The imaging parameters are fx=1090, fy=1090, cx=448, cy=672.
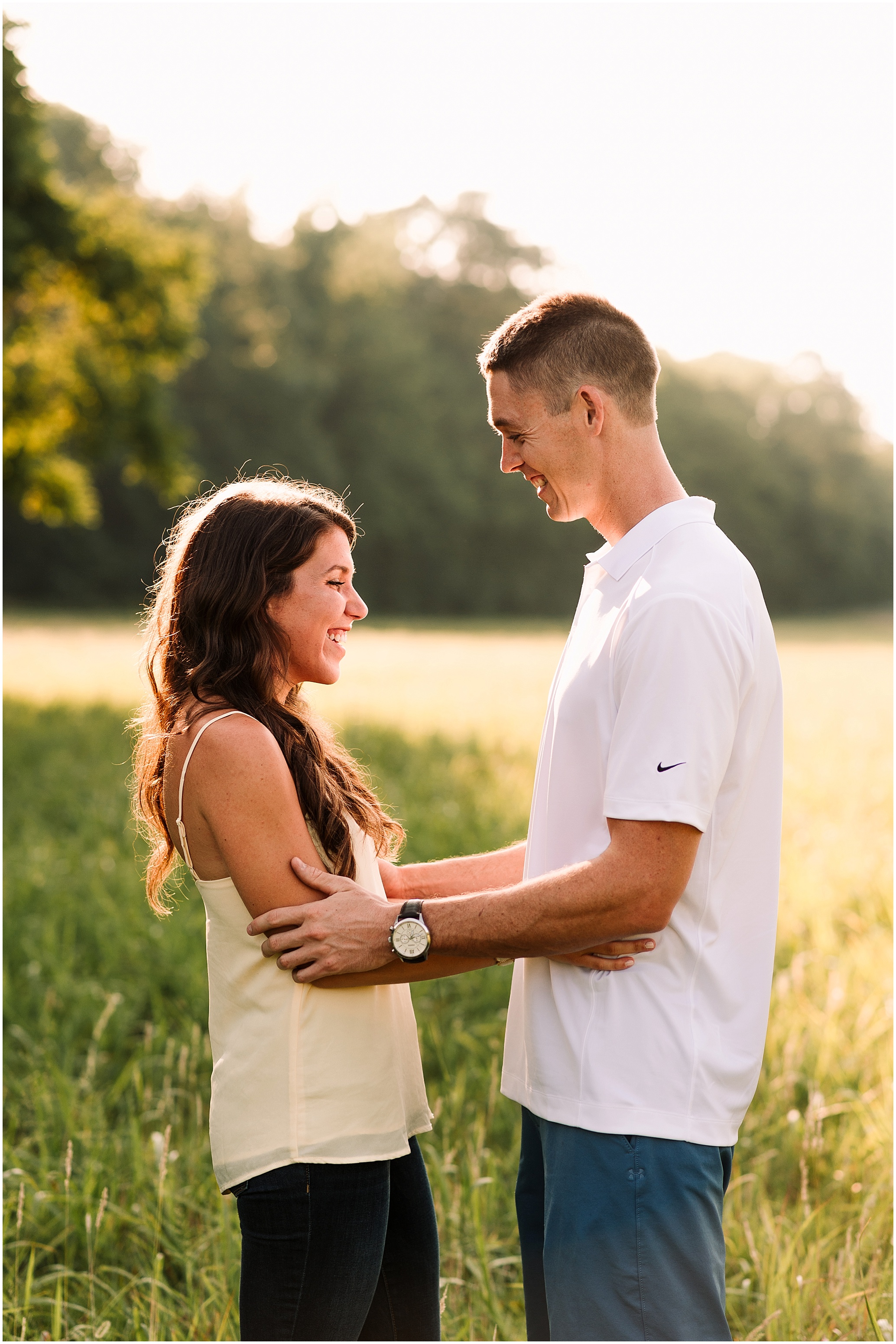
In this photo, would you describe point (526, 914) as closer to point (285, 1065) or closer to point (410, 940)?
point (410, 940)

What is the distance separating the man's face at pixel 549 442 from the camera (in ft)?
7.56

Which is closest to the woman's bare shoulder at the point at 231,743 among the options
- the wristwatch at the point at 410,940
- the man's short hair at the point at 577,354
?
the wristwatch at the point at 410,940

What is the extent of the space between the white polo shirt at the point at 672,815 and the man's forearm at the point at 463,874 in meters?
0.45

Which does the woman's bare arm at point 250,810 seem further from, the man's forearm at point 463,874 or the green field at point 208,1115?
the green field at point 208,1115

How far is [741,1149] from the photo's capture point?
4020 millimetres

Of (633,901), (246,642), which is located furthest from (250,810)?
(633,901)

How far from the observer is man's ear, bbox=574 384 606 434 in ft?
7.43

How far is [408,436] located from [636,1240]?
56977 millimetres

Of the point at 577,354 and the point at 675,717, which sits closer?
the point at 675,717

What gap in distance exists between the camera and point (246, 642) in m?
2.25

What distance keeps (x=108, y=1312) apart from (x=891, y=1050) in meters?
3.35

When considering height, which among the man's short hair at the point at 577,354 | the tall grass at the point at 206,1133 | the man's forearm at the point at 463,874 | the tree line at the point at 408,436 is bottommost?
the tall grass at the point at 206,1133

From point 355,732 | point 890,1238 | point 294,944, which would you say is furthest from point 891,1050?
point 355,732

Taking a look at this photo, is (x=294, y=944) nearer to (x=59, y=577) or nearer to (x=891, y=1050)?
(x=891, y=1050)
